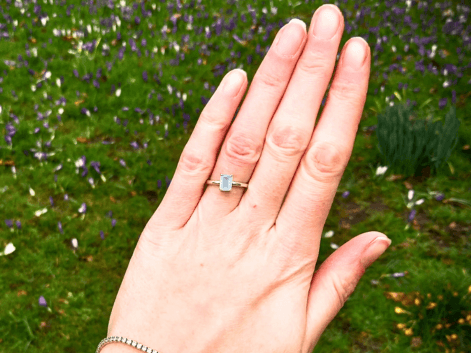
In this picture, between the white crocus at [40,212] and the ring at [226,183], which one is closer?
the ring at [226,183]

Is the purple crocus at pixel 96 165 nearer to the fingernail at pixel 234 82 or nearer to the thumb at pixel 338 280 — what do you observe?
the fingernail at pixel 234 82

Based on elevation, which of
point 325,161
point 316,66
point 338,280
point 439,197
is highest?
point 316,66

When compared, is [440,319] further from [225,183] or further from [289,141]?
[225,183]

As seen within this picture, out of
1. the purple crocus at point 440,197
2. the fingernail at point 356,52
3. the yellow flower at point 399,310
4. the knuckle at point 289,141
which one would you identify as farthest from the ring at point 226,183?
the purple crocus at point 440,197

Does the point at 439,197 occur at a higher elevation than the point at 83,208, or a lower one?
lower

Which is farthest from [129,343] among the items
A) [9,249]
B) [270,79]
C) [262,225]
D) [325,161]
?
[9,249]

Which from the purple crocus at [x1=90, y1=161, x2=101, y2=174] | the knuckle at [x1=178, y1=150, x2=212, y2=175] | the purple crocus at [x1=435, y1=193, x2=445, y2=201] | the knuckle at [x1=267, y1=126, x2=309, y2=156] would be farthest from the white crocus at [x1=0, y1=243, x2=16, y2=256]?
the purple crocus at [x1=435, y1=193, x2=445, y2=201]

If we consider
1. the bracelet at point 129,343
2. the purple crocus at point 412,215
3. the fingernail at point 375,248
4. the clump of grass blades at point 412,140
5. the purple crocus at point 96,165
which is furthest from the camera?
the purple crocus at point 96,165
